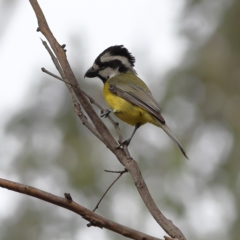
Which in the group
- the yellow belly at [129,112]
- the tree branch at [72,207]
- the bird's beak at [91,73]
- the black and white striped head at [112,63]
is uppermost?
the black and white striped head at [112,63]

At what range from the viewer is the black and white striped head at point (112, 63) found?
4770 millimetres

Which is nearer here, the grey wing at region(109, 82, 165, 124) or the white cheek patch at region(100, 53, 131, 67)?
the grey wing at region(109, 82, 165, 124)

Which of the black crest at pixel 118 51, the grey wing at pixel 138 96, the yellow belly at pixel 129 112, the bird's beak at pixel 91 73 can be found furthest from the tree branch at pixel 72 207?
the bird's beak at pixel 91 73

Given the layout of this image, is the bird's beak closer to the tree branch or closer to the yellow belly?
the yellow belly

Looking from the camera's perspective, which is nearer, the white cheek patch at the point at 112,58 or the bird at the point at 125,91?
the bird at the point at 125,91

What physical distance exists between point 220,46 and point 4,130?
301 cm

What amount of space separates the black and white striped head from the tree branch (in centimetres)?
284

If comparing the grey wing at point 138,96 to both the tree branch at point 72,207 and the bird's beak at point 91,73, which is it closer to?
the bird's beak at point 91,73

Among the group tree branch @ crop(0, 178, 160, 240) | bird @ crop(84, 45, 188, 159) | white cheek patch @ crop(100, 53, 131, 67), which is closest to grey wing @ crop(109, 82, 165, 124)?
bird @ crop(84, 45, 188, 159)

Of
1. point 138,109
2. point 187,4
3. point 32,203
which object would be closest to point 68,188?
point 32,203

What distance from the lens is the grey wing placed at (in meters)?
4.16

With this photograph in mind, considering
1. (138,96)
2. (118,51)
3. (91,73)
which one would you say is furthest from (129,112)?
(91,73)

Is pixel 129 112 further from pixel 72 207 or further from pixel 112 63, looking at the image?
pixel 72 207

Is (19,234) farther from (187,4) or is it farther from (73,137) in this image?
(187,4)
